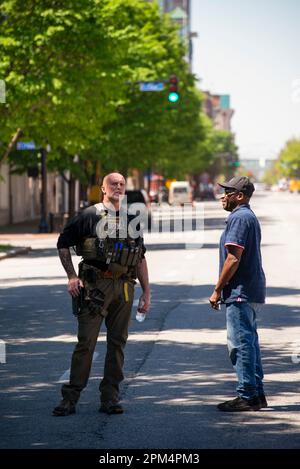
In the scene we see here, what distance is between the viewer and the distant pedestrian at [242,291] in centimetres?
845

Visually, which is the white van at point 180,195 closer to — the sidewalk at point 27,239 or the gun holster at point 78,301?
the sidewalk at point 27,239

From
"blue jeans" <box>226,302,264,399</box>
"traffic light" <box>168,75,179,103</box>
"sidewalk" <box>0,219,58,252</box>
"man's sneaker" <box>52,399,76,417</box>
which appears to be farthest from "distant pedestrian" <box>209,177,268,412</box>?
"traffic light" <box>168,75,179,103</box>

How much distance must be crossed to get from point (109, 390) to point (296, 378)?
7.37ft

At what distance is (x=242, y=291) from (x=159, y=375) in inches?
81.7

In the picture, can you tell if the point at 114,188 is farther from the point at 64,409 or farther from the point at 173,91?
the point at 173,91

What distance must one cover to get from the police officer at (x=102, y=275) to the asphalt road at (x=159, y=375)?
0.24 metres

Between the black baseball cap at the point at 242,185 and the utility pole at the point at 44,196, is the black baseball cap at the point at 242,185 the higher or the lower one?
the higher one

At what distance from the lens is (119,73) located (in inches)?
1377

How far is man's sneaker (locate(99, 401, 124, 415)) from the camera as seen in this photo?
27.5 ft

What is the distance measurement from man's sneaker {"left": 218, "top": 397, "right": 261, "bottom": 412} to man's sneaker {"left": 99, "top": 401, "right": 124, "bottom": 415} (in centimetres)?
74

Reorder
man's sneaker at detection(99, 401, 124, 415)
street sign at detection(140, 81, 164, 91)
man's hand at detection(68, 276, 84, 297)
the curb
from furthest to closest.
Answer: street sign at detection(140, 81, 164, 91) < the curb < man's sneaker at detection(99, 401, 124, 415) < man's hand at detection(68, 276, 84, 297)

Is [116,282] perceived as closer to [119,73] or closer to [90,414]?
[90,414]

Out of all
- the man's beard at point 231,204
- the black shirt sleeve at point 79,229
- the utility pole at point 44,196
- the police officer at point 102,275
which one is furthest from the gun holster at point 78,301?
the utility pole at point 44,196

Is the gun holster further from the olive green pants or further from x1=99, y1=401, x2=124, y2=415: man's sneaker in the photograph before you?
x1=99, y1=401, x2=124, y2=415: man's sneaker
